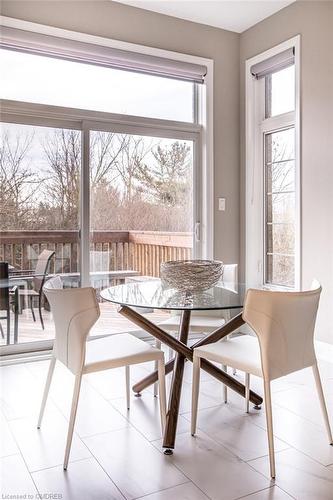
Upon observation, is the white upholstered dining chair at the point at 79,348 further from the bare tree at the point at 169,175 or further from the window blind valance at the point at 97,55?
the window blind valance at the point at 97,55

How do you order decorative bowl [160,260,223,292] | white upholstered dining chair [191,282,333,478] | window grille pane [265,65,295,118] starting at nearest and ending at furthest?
white upholstered dining chair [191,282,333,478], decorative bowl [160,260,223,292], window grille pane [265,65,295,118]

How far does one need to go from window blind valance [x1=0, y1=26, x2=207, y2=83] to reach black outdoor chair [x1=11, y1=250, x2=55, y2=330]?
161cm

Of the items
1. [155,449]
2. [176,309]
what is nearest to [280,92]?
[176,309]

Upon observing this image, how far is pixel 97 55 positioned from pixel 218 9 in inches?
45.2

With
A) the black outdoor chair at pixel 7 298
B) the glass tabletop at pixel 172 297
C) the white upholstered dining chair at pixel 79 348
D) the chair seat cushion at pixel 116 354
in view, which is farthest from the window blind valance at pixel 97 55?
the chair seat cushion at pixel 116 354

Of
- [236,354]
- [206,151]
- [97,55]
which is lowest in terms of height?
[236,354]

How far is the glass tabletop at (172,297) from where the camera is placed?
86.7 inches

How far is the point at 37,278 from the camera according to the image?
12.0 feet

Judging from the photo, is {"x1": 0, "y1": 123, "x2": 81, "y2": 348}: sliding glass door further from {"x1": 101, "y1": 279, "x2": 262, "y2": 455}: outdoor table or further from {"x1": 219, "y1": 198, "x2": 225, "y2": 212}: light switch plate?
{"x1": 219, "y1": 198, "x2": 225, "y2": 212}: light switch plate

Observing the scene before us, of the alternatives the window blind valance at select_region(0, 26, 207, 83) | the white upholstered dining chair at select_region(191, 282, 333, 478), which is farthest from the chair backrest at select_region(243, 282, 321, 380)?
the window blind valance at select_region(0, 26, 207, 83)

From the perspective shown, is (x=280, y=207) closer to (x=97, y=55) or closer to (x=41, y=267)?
(x=97, y=55)

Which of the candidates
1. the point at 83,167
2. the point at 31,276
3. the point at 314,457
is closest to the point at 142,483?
the point at 314,457

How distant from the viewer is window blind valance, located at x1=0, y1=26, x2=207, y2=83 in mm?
3383

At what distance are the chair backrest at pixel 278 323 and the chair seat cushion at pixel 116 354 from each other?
1.86 ft
